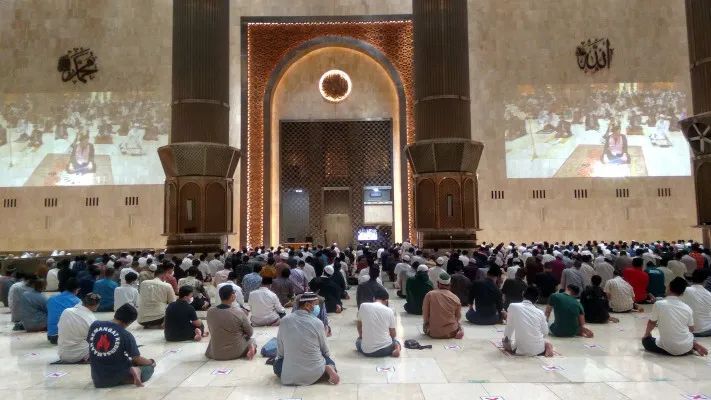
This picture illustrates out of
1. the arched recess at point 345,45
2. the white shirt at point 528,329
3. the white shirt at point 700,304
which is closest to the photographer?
the white shirt at point 528,329

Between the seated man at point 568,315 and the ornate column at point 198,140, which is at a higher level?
the ornate column at point 198,140

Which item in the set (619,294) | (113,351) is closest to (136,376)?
(113,351)

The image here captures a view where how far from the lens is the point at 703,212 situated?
10695 mm

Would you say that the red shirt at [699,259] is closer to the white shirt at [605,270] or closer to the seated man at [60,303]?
the white shirt at [605,270]

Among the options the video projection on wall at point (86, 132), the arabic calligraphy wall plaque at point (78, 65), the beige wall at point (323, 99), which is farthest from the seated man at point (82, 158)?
the beige wall at point (323, 99)

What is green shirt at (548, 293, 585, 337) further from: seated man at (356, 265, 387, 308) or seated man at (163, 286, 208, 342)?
seated man at (163, 286, 208, 342)

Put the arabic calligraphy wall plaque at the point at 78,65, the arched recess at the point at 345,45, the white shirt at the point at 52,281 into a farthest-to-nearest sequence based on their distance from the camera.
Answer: the arched recess at the point at 345,45 < the arabic calligraphy wall plaque at the point at 78,65 < the white shirt at the point at 52,281

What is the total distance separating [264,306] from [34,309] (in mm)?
2622

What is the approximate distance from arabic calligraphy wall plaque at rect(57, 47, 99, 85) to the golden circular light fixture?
7266mm

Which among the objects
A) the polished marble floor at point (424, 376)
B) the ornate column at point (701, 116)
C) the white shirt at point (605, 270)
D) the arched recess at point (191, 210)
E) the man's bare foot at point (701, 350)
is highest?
the ornate column at point (701, 116)

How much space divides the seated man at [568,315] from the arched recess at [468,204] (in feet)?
18.5

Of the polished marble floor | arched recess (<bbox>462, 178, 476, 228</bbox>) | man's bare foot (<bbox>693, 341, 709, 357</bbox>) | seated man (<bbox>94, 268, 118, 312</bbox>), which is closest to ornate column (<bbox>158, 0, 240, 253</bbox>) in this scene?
seated man (<bbox>94, 268, 118, 312</bbox>)

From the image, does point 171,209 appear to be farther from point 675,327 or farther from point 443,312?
point 675,327

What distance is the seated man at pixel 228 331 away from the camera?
4.68m
